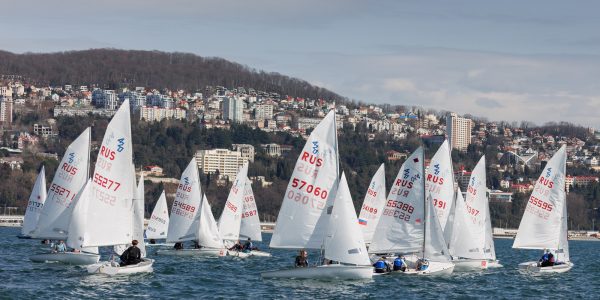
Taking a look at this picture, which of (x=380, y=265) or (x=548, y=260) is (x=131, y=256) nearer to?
(x=380, y=265)

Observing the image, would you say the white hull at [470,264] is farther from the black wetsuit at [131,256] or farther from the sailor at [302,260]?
the black wetsuit at [131,256]

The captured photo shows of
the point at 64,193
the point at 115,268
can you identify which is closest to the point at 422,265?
the point at 115,268

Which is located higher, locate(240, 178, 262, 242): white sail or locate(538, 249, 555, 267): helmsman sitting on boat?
locate(240, 178, 262, 242): white sail

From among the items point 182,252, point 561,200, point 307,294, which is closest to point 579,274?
point 561,200

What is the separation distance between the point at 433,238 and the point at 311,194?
780cm

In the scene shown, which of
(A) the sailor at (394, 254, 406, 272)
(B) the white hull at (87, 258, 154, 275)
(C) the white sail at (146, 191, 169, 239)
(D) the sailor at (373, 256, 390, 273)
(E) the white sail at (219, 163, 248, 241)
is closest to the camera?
(B) the white hull at (87, 258, 154, 275)

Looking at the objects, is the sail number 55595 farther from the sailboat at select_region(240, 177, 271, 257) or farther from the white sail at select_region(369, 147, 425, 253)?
the sailboat at select_region(240, 177, 271, 257)

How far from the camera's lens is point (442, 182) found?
5475 cm

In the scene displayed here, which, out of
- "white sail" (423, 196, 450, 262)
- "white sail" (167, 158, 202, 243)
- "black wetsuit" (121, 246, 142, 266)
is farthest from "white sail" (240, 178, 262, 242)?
"black wetsuit" (121, 246, 142, 266)

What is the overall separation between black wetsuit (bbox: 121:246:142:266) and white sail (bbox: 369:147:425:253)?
994cm

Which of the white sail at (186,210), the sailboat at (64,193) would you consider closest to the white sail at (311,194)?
the sailboat at (64,193)

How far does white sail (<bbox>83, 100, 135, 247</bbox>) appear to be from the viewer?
42844 millimetres

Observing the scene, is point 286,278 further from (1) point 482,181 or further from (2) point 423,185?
(1) point 482,181

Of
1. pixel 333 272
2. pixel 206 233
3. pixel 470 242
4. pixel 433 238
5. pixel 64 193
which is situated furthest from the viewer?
pixel 206 233
